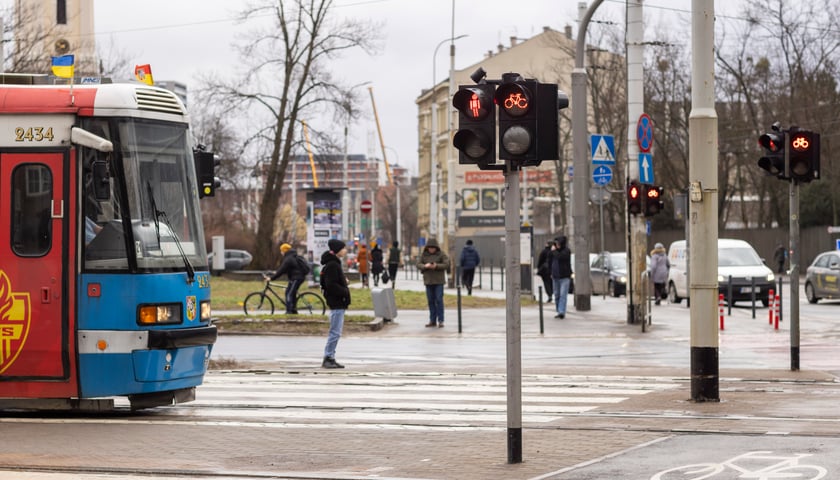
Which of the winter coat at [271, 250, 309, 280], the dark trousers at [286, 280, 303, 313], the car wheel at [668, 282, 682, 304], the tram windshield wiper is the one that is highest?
the tram windshield wiper

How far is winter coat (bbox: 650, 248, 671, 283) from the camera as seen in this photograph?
38.7m

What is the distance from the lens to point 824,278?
3747 cm

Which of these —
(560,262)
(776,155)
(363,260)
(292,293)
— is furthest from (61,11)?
(776,155)

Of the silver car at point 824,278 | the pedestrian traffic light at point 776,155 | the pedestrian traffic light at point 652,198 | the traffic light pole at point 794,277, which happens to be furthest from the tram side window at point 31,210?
the silver car at point 824,278

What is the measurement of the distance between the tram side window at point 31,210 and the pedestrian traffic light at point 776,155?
353 inches

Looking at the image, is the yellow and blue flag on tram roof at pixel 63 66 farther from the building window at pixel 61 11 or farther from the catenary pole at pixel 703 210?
the building window at pixel 61 11

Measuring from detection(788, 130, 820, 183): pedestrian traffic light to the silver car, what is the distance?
20319mm

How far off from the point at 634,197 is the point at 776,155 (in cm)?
988

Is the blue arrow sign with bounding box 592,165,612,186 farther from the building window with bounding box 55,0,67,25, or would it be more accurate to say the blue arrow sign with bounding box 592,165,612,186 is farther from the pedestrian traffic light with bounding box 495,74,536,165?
the building window with bounding box 55,0,67,25

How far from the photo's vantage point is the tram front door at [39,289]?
1320cm

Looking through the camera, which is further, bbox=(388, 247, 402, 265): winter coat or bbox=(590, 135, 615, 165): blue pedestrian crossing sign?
bbox=(388, 247, 402, 265): winter coat

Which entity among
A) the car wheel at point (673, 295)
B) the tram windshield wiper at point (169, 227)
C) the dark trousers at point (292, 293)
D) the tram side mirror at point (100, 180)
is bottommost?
the car wheel at point (673, 295)

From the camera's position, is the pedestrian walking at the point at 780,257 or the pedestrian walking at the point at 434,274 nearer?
the pedestrian walking at the point at 434,274

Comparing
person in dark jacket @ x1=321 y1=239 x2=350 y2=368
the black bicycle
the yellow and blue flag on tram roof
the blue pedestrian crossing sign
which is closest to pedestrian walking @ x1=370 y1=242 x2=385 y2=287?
the black bicycle
